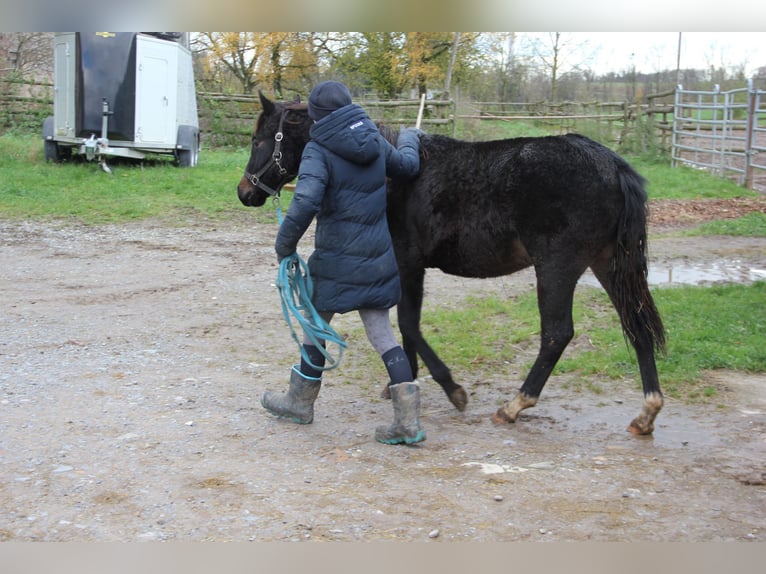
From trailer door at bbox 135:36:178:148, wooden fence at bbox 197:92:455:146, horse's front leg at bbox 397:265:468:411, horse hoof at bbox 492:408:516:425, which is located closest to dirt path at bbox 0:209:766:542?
horse hoof at bbox 492:408:516:425

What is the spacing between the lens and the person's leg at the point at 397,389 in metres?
4.15

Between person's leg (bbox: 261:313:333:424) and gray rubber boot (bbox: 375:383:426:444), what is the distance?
0.54 m

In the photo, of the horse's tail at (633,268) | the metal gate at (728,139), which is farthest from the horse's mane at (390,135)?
the metal gate at (728,139)

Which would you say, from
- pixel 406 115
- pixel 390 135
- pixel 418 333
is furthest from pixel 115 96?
pixel 418 333

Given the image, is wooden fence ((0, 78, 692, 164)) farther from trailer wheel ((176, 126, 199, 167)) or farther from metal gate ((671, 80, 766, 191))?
trailer wheel ((176, 126, 199, 167))

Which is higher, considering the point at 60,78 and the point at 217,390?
the point at 60,78

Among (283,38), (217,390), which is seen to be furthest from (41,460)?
(283,38)

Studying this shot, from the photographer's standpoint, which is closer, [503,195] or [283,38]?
[503,195]

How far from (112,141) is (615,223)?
42.5 ft

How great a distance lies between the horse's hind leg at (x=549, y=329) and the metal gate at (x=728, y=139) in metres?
11.8

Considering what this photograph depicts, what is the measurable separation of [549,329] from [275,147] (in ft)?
6.58

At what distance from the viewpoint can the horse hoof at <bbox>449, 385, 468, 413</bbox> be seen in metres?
4.73

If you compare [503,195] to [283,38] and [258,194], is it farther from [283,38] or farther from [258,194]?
[283,38]

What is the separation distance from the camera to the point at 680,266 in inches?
353
